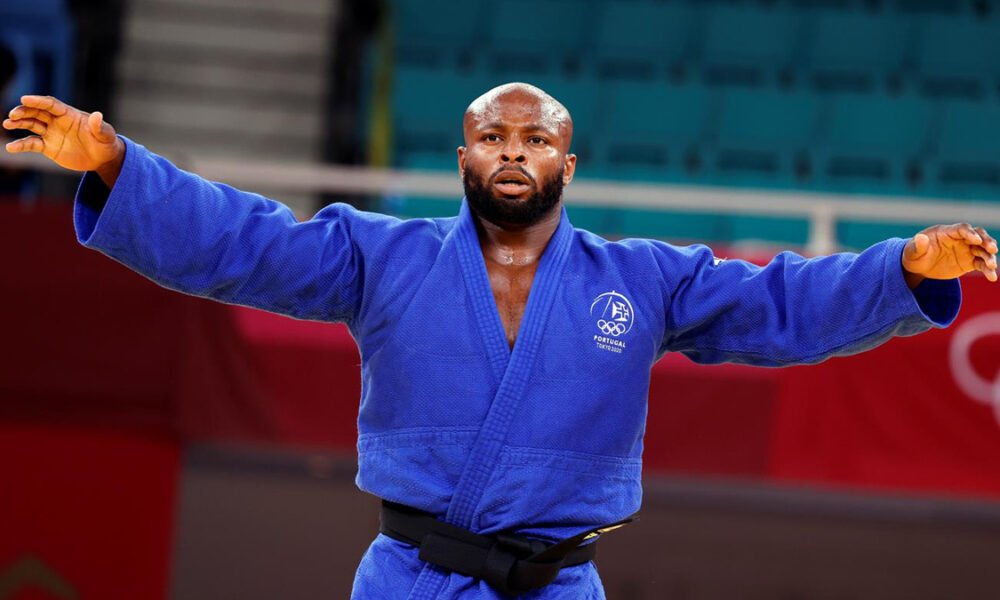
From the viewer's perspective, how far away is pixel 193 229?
2174mm

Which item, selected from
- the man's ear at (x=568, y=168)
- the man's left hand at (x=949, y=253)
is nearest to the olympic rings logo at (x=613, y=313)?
the man's ear at (x=568, y=168)

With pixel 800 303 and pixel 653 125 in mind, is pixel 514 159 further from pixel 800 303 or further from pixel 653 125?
pixel 653 125

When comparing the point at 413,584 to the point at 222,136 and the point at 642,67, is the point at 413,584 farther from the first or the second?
the point at 642,67

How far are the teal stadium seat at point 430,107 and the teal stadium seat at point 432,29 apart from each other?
0.35 m

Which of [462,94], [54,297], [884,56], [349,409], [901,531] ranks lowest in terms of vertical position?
[901,531]

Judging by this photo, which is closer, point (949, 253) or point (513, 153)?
point (949, 253)

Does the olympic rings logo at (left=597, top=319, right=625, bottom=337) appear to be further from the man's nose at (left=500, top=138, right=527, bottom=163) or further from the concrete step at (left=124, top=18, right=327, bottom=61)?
the concrete step at (left=124, top=18, right=327, bottom=61)

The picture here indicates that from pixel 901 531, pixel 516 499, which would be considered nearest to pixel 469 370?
pixel 516 499

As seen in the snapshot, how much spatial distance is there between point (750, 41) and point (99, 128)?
238 inches

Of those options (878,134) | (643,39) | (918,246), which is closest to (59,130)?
(918,246)

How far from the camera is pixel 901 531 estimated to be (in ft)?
19.1

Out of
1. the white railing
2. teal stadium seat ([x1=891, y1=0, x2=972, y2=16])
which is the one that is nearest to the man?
the white railing

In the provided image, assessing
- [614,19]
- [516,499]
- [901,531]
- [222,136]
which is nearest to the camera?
[516,499]

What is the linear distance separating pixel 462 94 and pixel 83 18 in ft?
7.00
